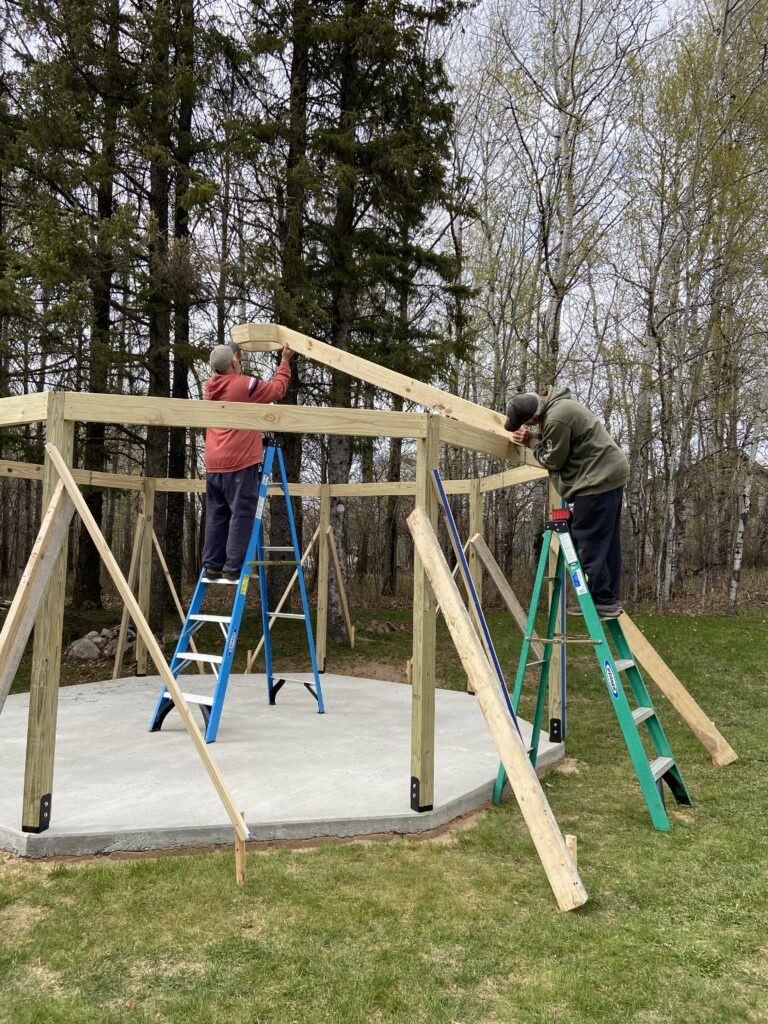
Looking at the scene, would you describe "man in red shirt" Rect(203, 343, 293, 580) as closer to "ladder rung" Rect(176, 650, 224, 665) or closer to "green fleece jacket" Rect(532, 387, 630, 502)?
"ladder rung" Rect(176, 650, 224, 665)

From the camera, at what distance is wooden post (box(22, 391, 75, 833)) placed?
329cm

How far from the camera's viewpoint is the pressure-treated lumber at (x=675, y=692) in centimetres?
449

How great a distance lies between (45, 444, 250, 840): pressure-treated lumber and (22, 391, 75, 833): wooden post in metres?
0.10

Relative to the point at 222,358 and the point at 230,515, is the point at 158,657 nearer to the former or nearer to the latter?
the point at 230,515

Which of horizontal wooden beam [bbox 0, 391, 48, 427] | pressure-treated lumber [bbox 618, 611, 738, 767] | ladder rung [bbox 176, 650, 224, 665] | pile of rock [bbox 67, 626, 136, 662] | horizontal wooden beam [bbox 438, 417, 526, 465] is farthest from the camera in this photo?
pile of rock [bbox 67, 626, 136, 662]

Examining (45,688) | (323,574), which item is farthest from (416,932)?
(323,574)

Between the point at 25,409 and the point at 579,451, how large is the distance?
2955mm

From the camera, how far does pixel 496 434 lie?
432 cm

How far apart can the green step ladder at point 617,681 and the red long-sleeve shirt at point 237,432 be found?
7.15ft

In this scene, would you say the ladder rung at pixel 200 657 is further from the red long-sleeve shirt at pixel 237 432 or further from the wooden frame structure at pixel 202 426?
the red long-sleeve shirt at pixel 237 432

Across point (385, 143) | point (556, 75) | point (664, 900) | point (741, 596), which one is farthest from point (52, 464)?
point (741, 596)

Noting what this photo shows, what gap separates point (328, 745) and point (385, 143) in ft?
27.1

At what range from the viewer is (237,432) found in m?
5.29

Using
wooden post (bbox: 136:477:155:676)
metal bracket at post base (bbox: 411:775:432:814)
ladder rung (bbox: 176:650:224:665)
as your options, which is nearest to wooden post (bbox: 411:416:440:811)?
metal bracket at post base (bbox: 411:775:432:814)
